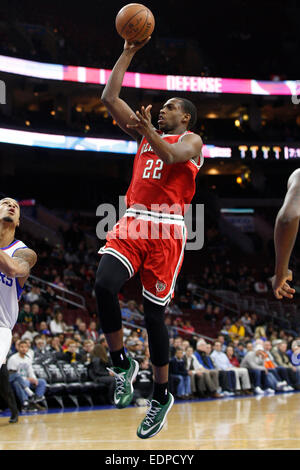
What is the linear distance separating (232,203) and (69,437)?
1014 inches

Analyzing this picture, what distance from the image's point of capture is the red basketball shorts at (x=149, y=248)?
13.9 ft

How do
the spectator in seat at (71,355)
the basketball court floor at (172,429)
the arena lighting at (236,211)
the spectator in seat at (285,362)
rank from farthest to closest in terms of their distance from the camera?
the arena lighting at (236,211), the spectator in seat at (285,362), the spectator in seat at (71,355), the basketball court floor at (172,429)

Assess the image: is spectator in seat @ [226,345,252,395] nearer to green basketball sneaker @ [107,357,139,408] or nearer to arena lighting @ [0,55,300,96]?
green basketball sneaker @ [107,357,139,408]

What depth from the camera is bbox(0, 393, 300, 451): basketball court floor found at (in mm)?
7887

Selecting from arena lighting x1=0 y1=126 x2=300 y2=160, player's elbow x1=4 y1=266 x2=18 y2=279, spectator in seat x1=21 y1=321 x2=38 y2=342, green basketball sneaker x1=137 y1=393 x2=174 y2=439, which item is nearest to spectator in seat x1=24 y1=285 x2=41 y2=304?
spectator in seat x1=21 y1=321 x2=38 y2=342

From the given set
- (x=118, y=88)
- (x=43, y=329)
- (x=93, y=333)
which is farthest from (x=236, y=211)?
(x=118, y=88)

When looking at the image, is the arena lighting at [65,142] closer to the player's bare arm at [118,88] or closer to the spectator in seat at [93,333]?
the spectator in seat at [93,333]

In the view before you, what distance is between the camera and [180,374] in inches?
539

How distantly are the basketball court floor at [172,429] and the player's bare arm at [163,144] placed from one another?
4454mm

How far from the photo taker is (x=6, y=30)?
28469mm

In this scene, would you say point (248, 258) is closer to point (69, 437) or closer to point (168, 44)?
point (168, 44)

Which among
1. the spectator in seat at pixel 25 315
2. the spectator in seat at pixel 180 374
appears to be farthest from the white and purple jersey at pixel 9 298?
the spectator in seat at pixel 25 315

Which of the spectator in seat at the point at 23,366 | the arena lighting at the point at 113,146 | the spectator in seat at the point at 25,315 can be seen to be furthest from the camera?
the arena lighting at the point at 113,146

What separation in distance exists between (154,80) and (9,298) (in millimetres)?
23394
